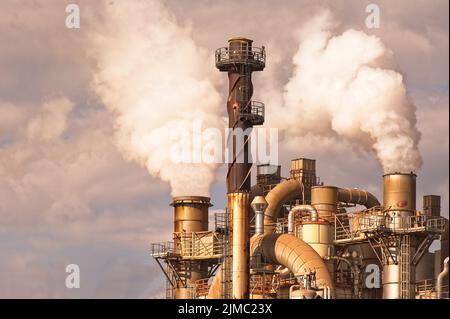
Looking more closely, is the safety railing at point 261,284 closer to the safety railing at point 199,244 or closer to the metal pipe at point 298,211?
the metal pipe at point 298,211

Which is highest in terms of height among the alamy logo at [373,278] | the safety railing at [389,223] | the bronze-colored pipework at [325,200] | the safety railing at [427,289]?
the bronze-colored pipework at [325,200]

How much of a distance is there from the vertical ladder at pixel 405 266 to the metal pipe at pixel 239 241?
989 cm

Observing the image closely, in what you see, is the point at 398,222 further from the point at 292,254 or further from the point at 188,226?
the point at 188,226

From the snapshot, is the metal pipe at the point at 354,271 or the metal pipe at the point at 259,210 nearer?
the metal pipe at the point at 354,271

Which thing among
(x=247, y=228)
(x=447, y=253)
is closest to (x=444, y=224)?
(x=447, y=253)

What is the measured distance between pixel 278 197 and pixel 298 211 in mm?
4330

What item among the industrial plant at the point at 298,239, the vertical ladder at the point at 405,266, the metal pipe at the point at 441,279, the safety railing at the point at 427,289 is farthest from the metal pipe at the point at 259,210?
the metal pipe at the point at 441,279

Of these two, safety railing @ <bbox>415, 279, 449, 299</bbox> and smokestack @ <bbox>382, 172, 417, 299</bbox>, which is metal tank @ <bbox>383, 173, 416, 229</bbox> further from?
safety railing @ <bbox>415, 279, 449, 299</bbox>

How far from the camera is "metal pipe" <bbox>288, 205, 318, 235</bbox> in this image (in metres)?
121

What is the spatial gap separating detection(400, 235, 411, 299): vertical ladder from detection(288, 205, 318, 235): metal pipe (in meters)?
7.60

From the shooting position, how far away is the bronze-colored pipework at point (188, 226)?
12781cm

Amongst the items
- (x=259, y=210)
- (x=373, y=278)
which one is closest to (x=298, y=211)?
(x=259, y=210)

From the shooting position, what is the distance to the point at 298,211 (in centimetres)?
12250
